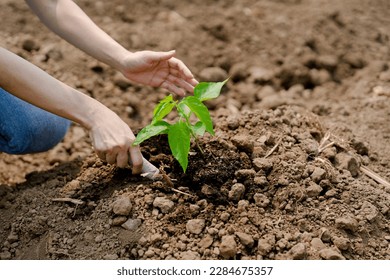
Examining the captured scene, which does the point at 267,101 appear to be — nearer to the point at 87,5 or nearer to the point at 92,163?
the point at 92,163

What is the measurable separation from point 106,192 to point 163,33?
1.55 metres

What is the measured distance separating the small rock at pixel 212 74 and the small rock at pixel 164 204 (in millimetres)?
1277

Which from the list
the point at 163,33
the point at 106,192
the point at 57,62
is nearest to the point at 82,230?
the point at 106,192

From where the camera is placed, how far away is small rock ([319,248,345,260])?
1.69 m

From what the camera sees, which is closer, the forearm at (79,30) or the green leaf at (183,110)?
the green leaf at (183,110)

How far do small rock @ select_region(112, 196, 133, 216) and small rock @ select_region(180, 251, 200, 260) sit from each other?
0.77 ft

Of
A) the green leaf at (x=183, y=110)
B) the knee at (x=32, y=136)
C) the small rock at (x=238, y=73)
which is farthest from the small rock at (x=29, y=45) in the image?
the green leaf at (x=183, y=110)

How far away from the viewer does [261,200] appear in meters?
1.85

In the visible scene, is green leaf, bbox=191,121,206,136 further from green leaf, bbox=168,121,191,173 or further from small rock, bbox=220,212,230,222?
small rock, bbox=220,212,230,222

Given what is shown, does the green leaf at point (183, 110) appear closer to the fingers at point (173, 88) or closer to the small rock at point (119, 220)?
the fingers at point (173, 88)

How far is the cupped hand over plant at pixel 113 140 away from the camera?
182 centimetres
